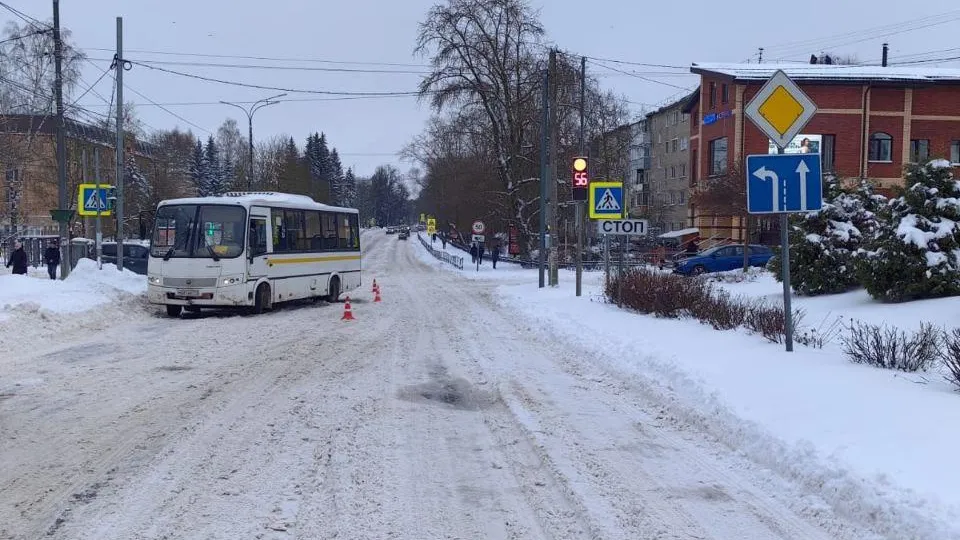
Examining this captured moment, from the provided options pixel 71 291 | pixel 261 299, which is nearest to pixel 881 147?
pixel 261 299

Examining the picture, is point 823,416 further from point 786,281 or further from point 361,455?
point 361,455

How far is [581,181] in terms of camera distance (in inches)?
902

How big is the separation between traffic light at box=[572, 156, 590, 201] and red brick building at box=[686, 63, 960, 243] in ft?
77.6

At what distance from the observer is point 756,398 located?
7.84m

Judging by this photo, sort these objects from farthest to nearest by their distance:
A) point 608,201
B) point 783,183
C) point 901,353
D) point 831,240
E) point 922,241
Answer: point 608,201
point 831,240
point 922,241
point 783,183
point 901,353

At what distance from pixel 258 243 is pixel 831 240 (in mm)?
13023

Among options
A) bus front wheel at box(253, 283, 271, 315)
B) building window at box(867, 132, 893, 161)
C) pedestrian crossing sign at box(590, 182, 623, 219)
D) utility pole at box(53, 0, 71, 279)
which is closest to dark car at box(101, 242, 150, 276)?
utility pole at box(53, 0, 71, 279)

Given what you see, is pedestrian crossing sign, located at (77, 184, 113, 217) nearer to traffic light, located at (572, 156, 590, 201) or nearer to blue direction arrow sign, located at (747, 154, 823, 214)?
traffic light, located at (572, 156, 590, 201)

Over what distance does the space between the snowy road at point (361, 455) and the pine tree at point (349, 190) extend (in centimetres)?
13335

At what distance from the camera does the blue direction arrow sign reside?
30.7 feet

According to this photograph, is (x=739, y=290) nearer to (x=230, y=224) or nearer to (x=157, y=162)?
(x=230, y=224)

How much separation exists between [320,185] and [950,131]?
2646 inches

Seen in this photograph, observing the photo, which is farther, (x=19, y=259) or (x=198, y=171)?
(x=198, y=171)

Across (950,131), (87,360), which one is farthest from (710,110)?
(87,360)
